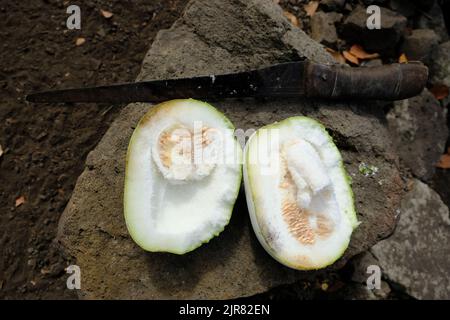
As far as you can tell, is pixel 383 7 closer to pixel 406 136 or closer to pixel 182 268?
pixel 406 136

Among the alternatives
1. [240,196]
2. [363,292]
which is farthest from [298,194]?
[363,292]

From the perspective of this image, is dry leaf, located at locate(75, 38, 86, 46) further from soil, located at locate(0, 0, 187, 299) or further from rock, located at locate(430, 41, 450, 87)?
rock, located at locate(430, 41, 450, 87)

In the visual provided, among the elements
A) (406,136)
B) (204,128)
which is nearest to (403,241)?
(406,136)

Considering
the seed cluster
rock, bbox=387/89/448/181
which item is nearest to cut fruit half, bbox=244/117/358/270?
the seed cluster

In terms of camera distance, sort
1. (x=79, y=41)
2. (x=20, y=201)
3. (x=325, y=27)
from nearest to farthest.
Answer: (x=20, y=201)
(x=79, y=41)
(x=325, y=27)

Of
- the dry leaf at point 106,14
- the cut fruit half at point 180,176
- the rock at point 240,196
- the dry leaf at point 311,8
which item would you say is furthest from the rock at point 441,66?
the dry leaf at point 106,14

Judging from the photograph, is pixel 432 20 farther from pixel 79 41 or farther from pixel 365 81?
pixel 79 41
